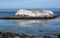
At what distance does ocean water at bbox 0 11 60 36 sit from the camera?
6.92 feet

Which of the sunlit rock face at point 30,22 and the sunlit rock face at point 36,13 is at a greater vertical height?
the sunlit rock face at point 36,13

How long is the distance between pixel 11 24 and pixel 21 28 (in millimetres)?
182

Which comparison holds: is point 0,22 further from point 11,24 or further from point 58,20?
point 58,20

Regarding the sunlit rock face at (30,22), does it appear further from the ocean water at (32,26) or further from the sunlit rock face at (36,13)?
the sunlit rock face at (36,13)

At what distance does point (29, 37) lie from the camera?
2.18 metres

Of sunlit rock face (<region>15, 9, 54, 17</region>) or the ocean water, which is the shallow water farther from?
sunlit rock face (<region>15, 9, 54, 17</region>)

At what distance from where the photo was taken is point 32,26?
2131 millimetres

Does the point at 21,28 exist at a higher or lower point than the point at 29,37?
higher

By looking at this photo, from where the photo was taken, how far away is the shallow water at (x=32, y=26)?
2.11m

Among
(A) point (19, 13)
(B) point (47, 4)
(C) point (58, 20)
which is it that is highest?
(B) point (47, 4)

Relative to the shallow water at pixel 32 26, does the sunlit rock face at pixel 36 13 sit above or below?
above

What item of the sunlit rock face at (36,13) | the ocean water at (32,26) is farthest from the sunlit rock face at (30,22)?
the sunlit rock face at (36,13)

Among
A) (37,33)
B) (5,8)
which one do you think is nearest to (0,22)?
(5,8)

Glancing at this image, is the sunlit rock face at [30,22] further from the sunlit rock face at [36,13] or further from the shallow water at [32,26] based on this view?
the sunlit rock face at [36,13]
